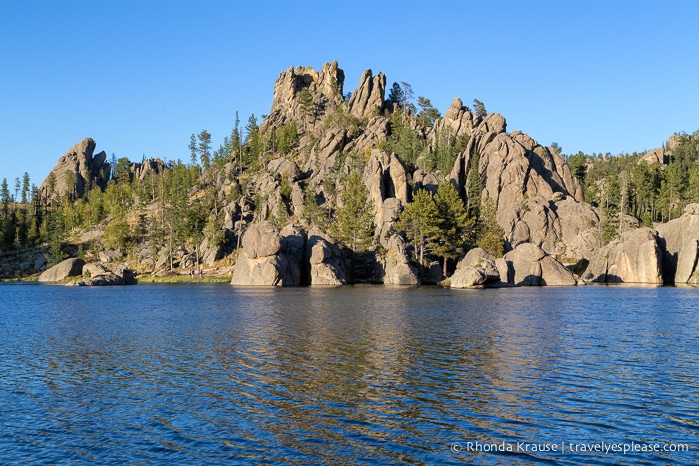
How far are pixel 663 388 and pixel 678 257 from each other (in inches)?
3843

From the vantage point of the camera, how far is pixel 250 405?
80.5ft

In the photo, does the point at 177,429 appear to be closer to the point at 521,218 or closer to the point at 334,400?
the point at 334,400

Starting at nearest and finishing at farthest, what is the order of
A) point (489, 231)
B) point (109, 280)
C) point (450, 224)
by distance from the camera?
1. point (450, 224)
2. point (489, 231)
3. point (109, 280)

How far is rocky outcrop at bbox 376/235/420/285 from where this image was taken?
4523 inches

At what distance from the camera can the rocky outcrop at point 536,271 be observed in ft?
357

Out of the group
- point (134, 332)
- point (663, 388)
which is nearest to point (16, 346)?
point (134, 332)

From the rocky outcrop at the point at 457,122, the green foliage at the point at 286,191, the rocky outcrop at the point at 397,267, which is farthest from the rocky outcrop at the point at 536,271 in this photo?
the green foliage at the point at 286,191

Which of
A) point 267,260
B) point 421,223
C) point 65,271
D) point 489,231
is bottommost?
point 65,271

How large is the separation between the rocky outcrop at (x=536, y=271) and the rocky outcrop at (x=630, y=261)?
407 inches

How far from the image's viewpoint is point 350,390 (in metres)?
27.0

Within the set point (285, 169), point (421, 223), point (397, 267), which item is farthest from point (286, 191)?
point (397, 267)

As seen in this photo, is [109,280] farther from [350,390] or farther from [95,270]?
Answer: [350,390]

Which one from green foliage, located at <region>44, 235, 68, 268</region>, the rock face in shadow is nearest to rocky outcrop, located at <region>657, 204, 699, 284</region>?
the rock face in shadow

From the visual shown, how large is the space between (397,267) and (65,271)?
306ft
